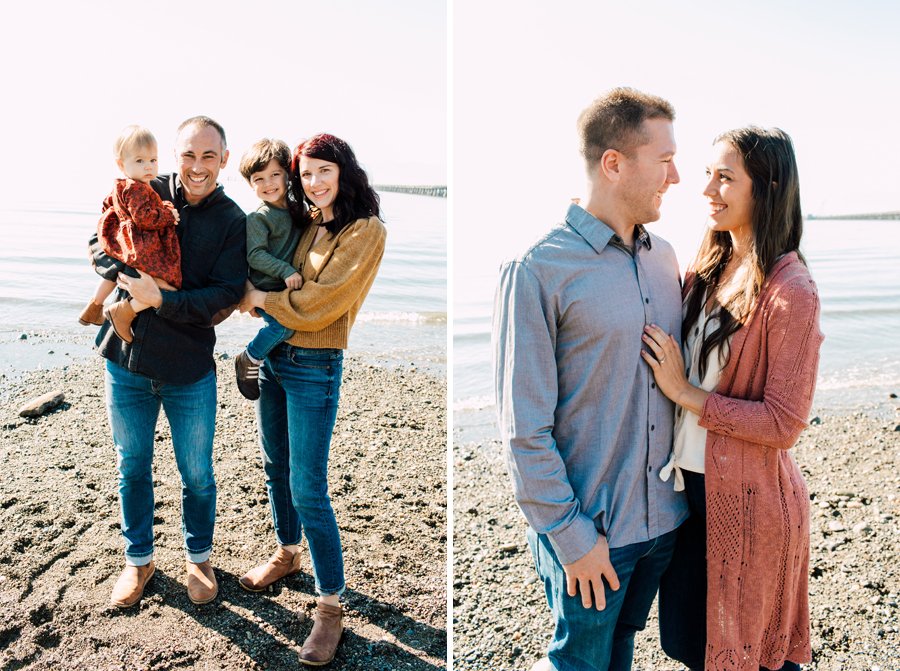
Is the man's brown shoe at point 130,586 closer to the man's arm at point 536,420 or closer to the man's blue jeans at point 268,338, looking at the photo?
the man's blue jeans at point 268,338

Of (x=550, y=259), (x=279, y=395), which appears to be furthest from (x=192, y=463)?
(x=550, y=259)

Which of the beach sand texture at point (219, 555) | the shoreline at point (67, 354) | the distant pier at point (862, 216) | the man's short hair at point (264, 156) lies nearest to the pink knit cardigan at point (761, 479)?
the beach sand texture at point (219, 555)

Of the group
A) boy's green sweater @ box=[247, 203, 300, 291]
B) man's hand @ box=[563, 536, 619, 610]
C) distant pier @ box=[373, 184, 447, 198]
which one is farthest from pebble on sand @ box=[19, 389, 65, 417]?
distant pier @ box=[373, 184, 447, 198]

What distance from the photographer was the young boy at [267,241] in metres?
3.24

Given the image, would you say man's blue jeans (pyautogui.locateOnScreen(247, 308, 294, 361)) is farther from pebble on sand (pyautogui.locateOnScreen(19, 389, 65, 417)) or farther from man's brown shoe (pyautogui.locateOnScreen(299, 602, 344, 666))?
pebble on sand (pyautogui.locateOnScreen(19, 389, 65, 417))

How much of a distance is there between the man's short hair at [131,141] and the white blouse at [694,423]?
7.90ft

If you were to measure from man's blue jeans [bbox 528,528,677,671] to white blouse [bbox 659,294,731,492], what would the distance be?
243 millimetres

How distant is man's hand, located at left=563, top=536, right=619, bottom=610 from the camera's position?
2.31m

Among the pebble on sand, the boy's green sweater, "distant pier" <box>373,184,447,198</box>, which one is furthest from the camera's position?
"distant pier" <box>373,184,447,198</box>

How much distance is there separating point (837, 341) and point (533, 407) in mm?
11416

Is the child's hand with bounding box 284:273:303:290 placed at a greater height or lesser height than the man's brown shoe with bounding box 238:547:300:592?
greater

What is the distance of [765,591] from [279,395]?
2.16 metres

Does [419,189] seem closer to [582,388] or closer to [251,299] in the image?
[251,299]

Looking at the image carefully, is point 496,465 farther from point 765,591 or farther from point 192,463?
point 765,591
